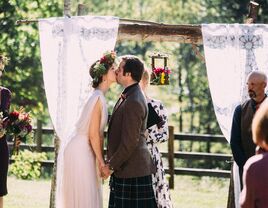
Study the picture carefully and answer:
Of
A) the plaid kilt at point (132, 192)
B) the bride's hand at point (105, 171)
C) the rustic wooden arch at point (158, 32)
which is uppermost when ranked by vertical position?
the rustic wooden arch at point (158, 32)

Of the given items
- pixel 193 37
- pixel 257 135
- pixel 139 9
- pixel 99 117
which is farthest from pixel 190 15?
pixel 257 135

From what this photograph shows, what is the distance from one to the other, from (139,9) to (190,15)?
249cm

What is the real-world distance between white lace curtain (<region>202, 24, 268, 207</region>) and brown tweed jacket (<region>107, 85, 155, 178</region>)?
4.65 feet

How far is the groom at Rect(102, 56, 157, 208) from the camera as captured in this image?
5.98m

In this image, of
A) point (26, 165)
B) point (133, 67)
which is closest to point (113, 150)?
point (133, 67)

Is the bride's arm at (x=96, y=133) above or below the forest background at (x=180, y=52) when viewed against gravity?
below

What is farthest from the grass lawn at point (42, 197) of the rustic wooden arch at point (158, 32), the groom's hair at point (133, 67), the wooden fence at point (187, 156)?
the groom's hair at point (133, 67)

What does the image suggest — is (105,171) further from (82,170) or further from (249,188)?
(249,188)

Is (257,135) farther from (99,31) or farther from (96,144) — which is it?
(99,31)

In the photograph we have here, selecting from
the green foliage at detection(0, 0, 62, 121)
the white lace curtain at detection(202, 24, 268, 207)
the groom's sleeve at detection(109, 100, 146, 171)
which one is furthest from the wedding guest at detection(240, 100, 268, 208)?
the green foliage at detection(0, 0, 62, 121)

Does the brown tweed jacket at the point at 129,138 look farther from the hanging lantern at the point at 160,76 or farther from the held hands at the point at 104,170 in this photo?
the hanging lantern at the point at 160,76

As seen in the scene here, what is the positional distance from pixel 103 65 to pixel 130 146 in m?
0.88

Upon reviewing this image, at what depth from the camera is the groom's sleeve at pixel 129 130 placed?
5.96 metres

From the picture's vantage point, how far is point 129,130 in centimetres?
595
